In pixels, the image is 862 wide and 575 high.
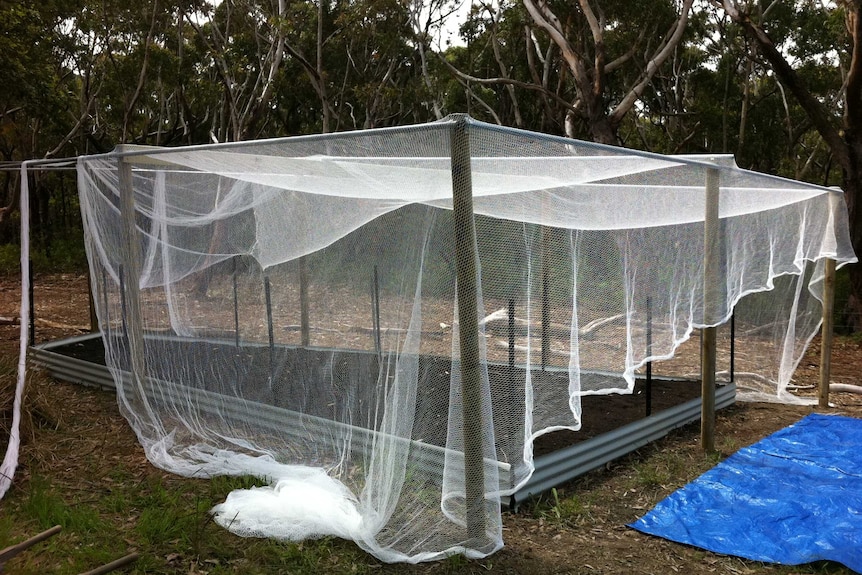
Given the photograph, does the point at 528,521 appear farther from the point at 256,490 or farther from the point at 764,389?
the point at 764,389

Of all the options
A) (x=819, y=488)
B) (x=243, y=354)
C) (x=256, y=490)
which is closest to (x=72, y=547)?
(x=256, y=490)

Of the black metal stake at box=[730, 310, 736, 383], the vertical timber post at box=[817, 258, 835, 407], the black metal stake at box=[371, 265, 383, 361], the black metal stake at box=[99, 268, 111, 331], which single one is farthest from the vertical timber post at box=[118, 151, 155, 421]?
the vertical timber post at box=[817, 258, 835, 407]

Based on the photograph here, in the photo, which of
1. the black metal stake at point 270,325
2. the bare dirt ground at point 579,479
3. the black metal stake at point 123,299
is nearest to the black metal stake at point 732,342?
the bare dirt ground at point 579,479

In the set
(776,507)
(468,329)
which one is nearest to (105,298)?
(468,329)

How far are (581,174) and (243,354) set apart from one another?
2.25 metres

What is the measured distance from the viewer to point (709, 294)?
15.4 feet

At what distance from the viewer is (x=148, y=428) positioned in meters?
5.05

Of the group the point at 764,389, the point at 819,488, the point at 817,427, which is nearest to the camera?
the point at 819,488

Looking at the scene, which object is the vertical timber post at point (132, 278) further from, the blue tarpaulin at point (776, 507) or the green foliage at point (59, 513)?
the blue tarpaulin at point (776, 507)

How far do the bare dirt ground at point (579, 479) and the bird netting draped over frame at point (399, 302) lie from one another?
273mm

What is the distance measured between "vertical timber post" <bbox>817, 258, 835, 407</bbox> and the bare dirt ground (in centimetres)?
19

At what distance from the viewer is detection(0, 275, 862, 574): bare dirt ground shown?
134 inches

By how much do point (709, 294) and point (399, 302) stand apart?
2319 mm

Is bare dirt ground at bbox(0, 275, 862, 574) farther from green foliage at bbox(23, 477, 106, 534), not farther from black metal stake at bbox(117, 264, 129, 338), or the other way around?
black metal stake at bbox(117, 264, 129, 338)
